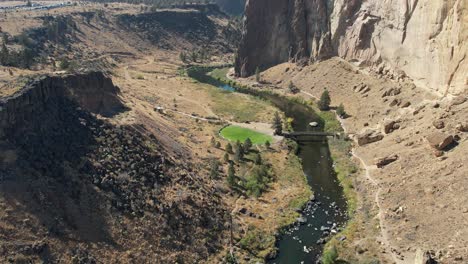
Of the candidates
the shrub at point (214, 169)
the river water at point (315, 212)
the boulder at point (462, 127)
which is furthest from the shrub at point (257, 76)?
the boulder at point (462, 127)

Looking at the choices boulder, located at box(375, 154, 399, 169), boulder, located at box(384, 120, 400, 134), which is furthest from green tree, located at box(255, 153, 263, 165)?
boulder, located at box(384, 120, 400, 134)

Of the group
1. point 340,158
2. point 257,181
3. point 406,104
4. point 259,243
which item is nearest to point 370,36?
point 406,104

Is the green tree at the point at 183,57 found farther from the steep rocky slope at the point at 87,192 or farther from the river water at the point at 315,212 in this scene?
the steep rocky slope at the point at 87,192

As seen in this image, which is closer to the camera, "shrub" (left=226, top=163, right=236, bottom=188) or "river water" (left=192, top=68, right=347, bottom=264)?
"river water" (left=192, top=68, right=347, bottom=264)

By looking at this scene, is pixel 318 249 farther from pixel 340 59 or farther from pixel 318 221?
pixel 340 59

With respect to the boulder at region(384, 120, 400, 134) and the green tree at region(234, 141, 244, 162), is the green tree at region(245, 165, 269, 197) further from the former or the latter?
the boulder at region(384, 120, 400, 134)

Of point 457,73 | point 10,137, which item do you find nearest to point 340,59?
point 457,73

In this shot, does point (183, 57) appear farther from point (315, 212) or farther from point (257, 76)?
point (315, 212)
